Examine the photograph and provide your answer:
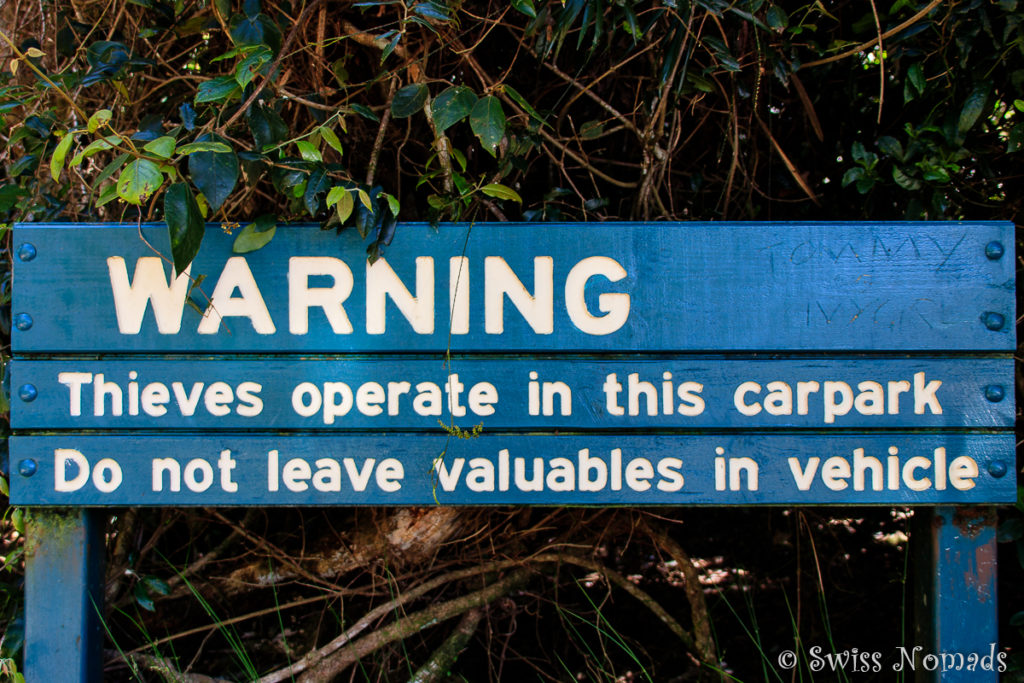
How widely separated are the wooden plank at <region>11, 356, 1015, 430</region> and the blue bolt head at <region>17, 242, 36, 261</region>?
0.72 feet

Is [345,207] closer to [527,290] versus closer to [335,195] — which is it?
[335,195]

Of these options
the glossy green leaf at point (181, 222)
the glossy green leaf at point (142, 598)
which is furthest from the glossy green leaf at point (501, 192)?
the glossy green leaf at point (142, 598)

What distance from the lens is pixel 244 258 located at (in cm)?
160

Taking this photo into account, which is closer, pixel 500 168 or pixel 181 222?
pixel 181 222

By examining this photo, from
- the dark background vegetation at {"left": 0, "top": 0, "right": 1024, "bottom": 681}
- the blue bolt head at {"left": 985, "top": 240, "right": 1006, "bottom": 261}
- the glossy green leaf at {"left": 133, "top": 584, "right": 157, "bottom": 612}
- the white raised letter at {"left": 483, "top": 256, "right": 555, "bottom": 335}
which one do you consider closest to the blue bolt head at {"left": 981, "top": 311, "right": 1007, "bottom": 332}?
the blue bolt head at {"left": 985, "top": 240, "right": 1006, "bottom": 261}

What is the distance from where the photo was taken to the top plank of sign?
62.5 inches

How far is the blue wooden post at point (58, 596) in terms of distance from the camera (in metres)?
1.61

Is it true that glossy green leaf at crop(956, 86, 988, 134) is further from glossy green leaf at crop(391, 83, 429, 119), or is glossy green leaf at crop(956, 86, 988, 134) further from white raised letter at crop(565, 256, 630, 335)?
glossy green leaf at crop(391, 83, 429, 119)

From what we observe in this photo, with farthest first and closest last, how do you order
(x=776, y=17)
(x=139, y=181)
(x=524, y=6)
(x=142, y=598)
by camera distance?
(x=142, y=598)
(x=776, y=17)
(x=524, y=6)
(x=139, y=181)

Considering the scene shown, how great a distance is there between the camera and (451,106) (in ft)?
4.97

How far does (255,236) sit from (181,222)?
0.71 feet

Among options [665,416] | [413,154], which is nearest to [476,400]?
[665,416]

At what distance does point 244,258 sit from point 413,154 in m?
0.68

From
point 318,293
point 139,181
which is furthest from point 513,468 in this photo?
point 139,181
